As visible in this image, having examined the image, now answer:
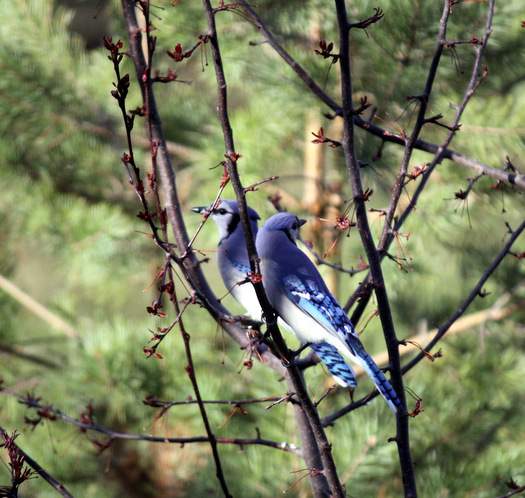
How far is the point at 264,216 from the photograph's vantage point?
84.1 inches

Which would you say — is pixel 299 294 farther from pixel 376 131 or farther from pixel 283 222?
pixel 376 131

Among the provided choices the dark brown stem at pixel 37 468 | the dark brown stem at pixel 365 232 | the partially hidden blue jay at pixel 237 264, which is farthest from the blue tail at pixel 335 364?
the dark brown stem at pixel 37 468

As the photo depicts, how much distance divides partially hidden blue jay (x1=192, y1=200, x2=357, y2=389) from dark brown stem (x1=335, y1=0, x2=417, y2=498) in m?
0.24

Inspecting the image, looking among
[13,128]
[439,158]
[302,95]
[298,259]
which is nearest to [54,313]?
[13,128]

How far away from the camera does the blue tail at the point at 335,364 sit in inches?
48.8

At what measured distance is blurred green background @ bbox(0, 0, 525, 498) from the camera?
202 centimetres

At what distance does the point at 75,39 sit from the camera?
2.63 metres

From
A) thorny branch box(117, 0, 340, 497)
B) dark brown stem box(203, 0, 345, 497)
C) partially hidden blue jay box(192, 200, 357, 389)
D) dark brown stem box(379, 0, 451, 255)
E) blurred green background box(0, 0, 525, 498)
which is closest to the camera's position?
dark brown stem box(203, 0, 345, 497)

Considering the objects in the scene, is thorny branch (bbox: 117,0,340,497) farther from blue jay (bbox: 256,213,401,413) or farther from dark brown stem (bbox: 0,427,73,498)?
dark brown stem (bbox: 0,427,73,498)

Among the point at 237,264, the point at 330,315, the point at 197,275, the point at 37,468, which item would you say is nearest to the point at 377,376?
the point at 330,315

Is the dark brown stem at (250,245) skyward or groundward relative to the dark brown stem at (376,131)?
groundward

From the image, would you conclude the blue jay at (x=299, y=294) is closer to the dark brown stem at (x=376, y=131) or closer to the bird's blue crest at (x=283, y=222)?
the bird's blue crest at (x=283, y=222)

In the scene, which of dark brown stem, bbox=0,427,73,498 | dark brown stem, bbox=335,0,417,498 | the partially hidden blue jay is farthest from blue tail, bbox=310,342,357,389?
dark brown stem, bbox=0,427,73,498

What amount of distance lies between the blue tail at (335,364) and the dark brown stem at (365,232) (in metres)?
0.17
